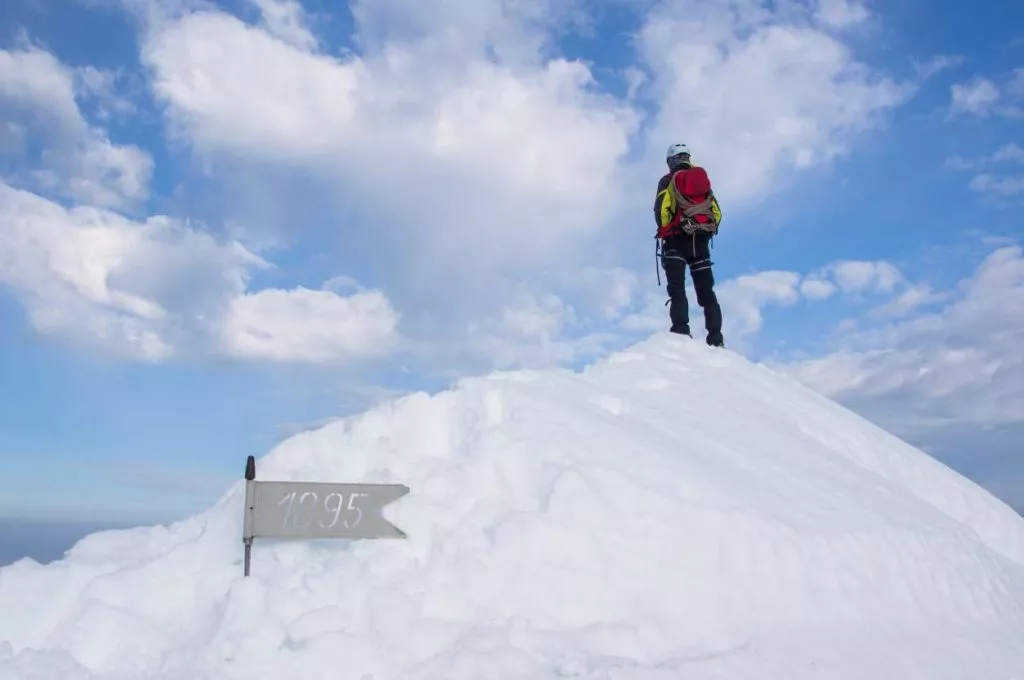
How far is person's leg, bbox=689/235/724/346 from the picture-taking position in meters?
9.87

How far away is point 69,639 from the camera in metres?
4.29

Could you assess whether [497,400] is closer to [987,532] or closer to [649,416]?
[649,416]

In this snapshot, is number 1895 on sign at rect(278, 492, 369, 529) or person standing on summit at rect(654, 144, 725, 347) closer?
number 1895 on sign at rect(278, 492, 369, 529)

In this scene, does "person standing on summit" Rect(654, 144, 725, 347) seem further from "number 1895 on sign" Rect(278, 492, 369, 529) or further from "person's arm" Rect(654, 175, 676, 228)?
"number 1895 on sign" Rect(278, 492, 369, 529)

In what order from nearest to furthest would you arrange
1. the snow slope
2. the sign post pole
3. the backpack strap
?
the snow slope, the sign post pole, the backpack strap

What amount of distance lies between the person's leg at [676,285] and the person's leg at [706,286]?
154 millimetres

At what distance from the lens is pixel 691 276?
10031 millimetres

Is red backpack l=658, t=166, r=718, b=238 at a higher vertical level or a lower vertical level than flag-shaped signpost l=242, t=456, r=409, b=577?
higher

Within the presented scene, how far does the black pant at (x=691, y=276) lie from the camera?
988 cm

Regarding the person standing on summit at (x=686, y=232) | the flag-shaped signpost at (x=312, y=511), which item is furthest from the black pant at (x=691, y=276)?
the flag-shaped signpost at (x=312, y=511)

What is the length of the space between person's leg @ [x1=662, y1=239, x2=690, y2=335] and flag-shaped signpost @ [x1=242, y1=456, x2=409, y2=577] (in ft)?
20.2

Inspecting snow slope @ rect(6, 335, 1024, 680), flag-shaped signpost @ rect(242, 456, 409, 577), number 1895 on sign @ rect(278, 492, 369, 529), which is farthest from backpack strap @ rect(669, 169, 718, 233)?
number 1895 on sign @ rect(278, 492, 369, 529)

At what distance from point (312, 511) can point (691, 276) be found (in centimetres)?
670

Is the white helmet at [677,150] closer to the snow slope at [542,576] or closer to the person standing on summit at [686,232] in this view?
the person standing on summit at [686,232]
